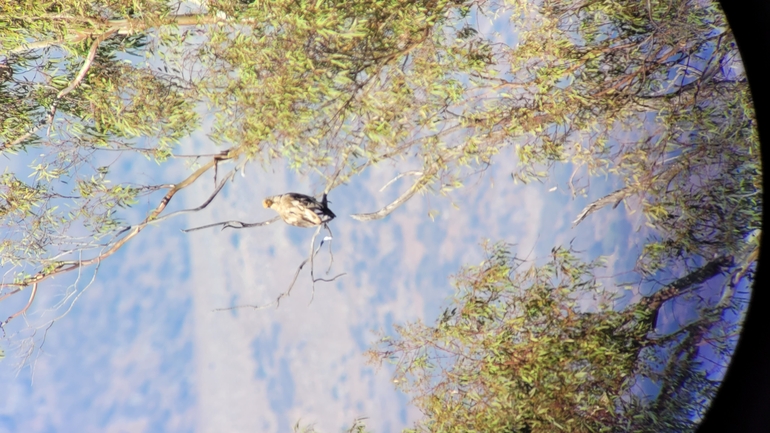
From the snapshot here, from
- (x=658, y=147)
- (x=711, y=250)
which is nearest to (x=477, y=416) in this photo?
(x=711, y=250)

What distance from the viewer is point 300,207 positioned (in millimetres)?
3062

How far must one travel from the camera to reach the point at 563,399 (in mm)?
2764

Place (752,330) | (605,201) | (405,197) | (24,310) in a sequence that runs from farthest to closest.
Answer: (24,310) → (405,197) → (605,201) → (752,330)

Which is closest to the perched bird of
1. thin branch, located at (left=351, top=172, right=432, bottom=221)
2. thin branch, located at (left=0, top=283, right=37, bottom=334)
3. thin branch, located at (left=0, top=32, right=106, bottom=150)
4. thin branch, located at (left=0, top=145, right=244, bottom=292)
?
thin branch, located at (left=351, top=172, right=432, bottom=221)

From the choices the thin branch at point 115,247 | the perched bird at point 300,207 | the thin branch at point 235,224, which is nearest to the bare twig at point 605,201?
the perched bird at point 300,207

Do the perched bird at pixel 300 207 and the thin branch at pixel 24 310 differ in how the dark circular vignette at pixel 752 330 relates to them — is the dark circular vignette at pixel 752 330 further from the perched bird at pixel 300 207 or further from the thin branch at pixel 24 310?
the thin branch at pixel 24 310

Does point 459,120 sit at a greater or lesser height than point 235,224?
greater

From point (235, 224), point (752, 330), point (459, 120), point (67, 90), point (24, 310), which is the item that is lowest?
point (752, 330)

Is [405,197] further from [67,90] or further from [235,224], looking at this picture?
[67,90]

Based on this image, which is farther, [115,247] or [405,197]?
[115,247]

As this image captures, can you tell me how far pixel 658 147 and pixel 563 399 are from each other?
4.76ft

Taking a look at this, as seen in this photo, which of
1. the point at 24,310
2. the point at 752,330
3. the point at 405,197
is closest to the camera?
the point at 752,330

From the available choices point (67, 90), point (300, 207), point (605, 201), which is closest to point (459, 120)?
point (605, 201)

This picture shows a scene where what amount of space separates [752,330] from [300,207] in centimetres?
231
